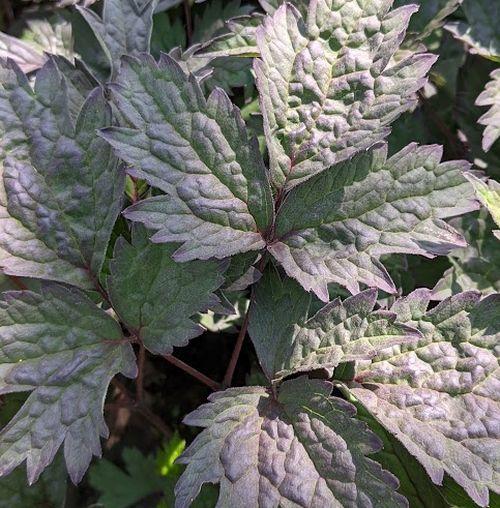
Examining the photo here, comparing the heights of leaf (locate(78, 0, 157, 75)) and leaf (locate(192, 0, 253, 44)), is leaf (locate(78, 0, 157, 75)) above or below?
above

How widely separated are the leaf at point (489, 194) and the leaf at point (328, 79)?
0.56 ft

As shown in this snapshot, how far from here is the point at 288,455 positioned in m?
0.93

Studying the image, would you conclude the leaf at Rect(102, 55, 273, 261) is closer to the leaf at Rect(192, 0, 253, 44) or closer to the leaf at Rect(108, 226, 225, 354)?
the leaf at Rect(108, 226, 225, 354)

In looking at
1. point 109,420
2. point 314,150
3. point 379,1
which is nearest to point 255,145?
point 314,150

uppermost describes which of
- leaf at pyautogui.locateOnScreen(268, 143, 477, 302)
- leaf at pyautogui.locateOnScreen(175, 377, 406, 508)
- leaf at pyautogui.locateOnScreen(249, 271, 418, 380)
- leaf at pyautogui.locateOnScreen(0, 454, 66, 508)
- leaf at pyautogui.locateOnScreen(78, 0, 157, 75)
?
leaf at pyautogui.locateOnScreen(78, 0, 157, 75)

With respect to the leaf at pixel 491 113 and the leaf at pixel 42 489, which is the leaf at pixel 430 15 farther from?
the leaf at pixel 42 489

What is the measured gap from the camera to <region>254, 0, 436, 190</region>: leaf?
3.37 ft

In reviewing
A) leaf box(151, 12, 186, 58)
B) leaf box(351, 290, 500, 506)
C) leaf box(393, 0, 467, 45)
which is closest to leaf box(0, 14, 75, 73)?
leaf box(151, 12, 186, 58)

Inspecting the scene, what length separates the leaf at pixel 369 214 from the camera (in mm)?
987

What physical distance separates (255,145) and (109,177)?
0.80ft

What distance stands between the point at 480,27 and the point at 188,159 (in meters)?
0.77

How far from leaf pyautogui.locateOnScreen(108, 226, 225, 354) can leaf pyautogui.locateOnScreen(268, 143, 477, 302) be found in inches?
5.2

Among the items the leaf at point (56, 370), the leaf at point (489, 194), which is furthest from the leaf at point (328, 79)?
the leaf at point (56, 370)

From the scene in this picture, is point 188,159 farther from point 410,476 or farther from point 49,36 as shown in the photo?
point 49,36
